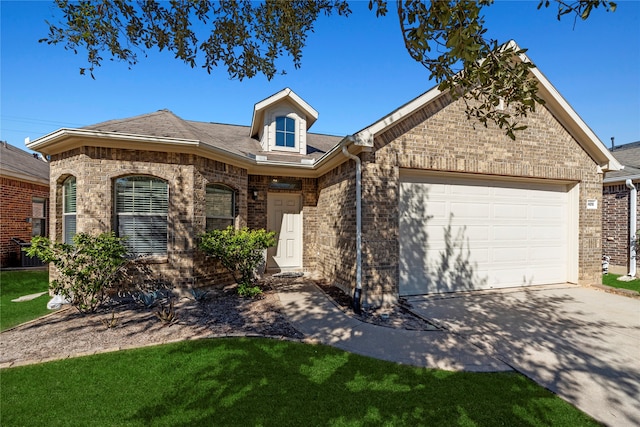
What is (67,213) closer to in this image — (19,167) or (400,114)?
(19,167)

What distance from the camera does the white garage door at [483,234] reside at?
22.9ft

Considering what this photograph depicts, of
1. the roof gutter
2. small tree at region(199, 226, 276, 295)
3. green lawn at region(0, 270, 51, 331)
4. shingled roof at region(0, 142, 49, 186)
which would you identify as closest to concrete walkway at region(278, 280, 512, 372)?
the roof gutter

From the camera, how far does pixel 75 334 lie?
4.76m

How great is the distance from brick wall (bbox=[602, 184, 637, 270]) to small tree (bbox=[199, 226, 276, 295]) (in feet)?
38.0

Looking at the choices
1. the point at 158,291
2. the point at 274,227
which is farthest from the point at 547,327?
the point at 158,291

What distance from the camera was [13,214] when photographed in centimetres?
1122

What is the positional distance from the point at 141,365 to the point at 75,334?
194cm

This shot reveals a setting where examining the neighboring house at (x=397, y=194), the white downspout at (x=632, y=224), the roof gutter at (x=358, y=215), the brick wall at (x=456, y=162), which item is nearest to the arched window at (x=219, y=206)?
the neighboring house at (x=397, y=194)

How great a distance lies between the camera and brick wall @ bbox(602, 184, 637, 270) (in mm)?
9750

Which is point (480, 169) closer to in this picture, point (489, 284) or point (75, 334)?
point (489, 284)

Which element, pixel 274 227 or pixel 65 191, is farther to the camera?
pixel 274 227

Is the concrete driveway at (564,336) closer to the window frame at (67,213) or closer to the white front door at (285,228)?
the white front door at (285,228)

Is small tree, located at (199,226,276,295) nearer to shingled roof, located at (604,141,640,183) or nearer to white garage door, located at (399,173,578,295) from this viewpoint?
white garage door, located at (399,173,578,295)

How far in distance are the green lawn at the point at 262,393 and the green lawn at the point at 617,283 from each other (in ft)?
25.7
